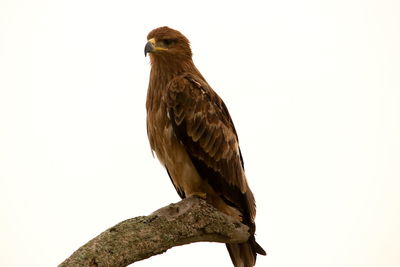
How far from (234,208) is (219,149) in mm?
693

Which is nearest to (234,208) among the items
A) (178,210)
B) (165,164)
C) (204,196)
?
(204,196)

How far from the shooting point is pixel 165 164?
6.96 meters

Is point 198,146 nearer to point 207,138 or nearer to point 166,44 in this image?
point 207,138

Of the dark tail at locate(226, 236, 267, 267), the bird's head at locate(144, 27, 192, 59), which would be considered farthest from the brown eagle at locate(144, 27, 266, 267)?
the bird's head at locate(144, 27, 192, 59)

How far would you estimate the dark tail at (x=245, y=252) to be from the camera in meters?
6.33

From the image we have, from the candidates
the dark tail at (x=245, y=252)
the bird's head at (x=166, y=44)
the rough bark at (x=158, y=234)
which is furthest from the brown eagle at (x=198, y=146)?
the rough bark at (x=158, y=234)

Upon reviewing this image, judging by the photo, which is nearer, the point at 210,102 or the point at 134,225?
the point at 134,225

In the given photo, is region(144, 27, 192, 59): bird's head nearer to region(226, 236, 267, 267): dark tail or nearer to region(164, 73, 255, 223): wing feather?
region(164, 73, 255, 223): wing feather

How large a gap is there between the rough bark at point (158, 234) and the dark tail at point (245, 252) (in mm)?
251

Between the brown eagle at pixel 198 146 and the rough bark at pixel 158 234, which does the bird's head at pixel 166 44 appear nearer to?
the brown eagle at pixel 198 146

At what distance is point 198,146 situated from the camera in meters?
6.64

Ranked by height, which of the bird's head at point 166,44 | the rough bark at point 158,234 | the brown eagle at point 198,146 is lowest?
the rough bark at point 158,234

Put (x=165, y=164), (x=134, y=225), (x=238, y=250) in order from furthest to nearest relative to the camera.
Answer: (x=165, y=164)
(x=238, y=250)
(x=134, y=225)

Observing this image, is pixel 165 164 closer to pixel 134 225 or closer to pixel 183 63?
pixel 183 63
